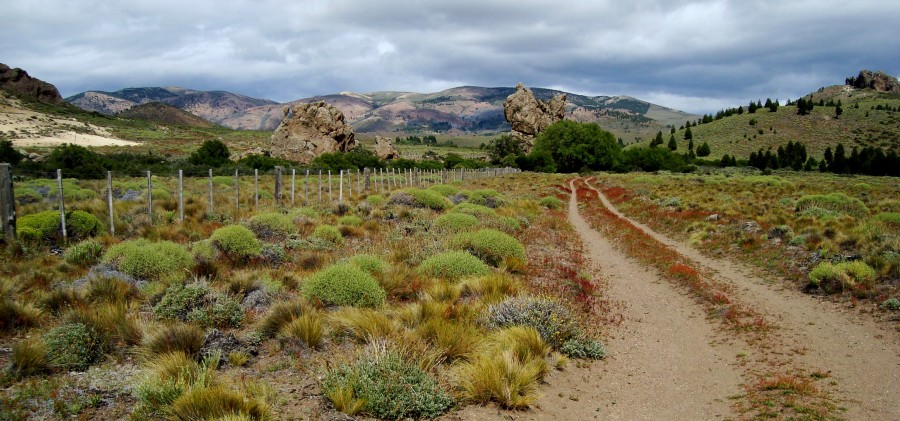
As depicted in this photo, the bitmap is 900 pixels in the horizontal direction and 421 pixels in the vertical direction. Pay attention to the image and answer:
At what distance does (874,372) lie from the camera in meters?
7.04

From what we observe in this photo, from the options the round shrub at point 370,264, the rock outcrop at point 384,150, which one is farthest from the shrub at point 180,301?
the rock outcrop at point 384,150

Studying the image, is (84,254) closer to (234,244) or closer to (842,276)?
(234,244)

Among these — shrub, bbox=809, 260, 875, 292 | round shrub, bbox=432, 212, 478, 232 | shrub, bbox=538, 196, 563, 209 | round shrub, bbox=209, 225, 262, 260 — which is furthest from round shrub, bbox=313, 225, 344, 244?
shrub, bbox=538, 196, 563, 209

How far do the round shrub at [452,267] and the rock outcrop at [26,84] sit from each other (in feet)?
502

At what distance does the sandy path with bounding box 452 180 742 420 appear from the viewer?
597 cm

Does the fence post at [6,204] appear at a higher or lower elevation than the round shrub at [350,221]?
higher

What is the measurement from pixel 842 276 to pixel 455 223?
412 inches

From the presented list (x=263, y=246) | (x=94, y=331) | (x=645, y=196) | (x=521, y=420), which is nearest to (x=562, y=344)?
(x=521, y=420)

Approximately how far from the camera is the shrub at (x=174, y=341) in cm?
613

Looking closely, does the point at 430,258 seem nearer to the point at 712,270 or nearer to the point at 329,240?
the point at 329,240

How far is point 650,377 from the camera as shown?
717cm

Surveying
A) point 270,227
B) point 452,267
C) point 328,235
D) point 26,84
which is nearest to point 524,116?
point 328,235

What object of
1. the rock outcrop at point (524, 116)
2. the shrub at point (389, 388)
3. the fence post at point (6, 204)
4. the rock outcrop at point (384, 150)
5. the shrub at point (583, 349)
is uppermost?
the rock outcrop at point (524, 116)

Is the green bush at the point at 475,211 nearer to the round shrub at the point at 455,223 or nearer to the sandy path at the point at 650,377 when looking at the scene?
the round shrub at the point at 455,223
